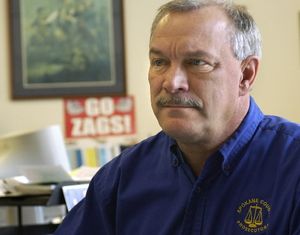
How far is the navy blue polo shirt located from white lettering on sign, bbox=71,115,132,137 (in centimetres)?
238

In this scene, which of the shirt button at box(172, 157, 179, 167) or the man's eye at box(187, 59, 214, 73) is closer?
the man's eye at box(187, 59, 214, 73)

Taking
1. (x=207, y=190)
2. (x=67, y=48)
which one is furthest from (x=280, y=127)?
(x=67, y=48)

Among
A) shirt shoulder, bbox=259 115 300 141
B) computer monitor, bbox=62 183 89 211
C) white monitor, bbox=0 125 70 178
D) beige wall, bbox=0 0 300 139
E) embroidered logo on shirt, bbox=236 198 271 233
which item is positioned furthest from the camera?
beige wall, bbox=0 0 300 139

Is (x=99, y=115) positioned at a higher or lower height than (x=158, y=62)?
lower

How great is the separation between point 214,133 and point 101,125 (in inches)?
105

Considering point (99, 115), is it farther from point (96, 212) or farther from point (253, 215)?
point (253, 215)

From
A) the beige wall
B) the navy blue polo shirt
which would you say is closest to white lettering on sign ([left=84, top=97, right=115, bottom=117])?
the beige wall

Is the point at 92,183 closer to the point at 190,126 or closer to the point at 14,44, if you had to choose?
the point at 190,126

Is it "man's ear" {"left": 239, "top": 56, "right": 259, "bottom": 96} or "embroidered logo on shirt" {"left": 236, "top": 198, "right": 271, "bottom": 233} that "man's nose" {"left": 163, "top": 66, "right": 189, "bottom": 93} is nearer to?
"man's ear" {"left": 239, "top": 56, "right": 259, "bottom": 96}

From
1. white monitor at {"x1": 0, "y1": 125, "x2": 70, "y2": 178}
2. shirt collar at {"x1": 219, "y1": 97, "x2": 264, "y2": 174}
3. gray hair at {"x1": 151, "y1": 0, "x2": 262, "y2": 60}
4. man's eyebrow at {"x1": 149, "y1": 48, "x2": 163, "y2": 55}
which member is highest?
gray hair at {"x1": 151, "y1": 0, "x2": 262, "y2": 60}

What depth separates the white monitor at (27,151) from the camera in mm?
2086

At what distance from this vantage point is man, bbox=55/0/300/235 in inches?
43.0

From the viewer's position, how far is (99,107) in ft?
12.4

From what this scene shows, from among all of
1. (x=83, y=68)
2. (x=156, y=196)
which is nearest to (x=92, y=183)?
(x=156, y=196)
